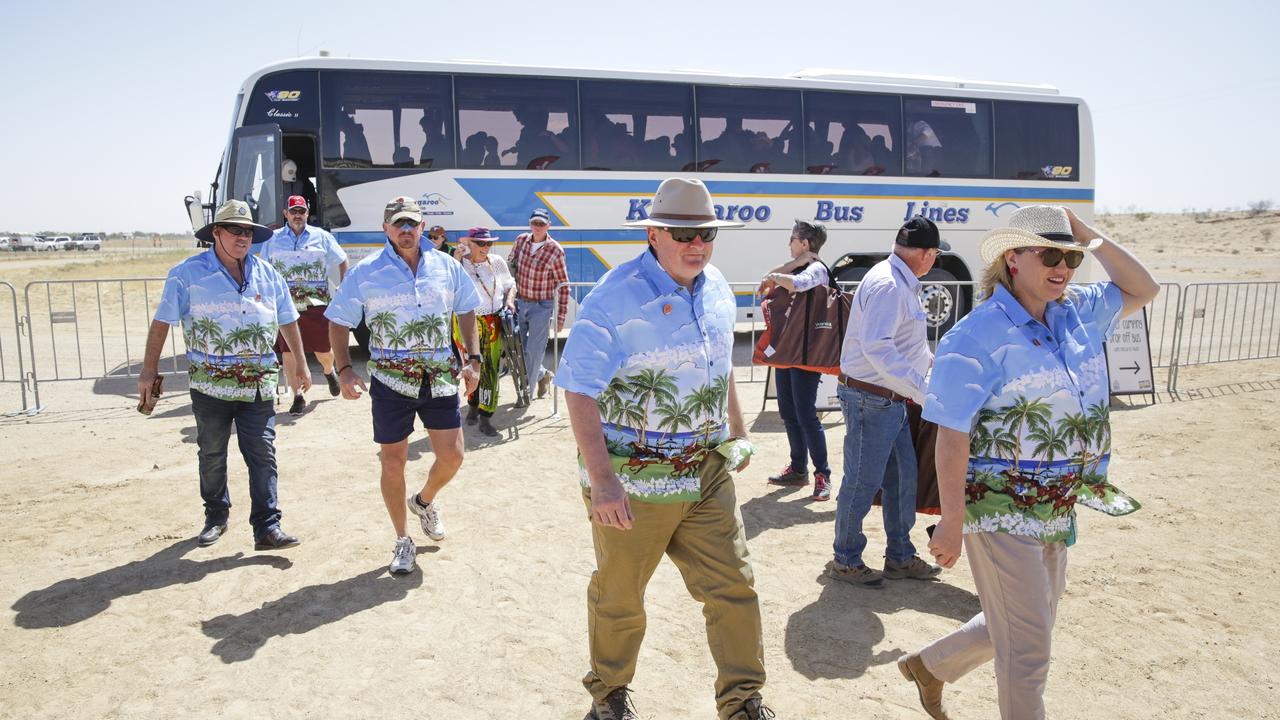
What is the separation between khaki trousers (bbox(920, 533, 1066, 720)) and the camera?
2793mm

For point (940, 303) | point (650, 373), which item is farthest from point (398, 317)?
point (940, 303)

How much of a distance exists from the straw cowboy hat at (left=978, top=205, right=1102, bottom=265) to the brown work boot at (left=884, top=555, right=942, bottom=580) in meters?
2.53

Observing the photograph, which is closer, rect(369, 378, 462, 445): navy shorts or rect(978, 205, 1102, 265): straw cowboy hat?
rect(978, 205, 1102, 265): straw cowboy hat

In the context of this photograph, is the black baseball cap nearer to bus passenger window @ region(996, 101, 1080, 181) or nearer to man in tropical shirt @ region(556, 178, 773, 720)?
man in tropical shirt @ region(556, 178, 773, 720)

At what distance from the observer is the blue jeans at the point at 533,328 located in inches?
367

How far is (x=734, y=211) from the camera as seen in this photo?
1330cm

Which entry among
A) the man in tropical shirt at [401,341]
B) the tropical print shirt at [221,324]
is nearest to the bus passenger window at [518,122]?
the tropical print shirt at [221,324]

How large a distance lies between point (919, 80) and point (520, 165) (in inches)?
262

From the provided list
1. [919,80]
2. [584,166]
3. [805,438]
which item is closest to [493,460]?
[805,438]

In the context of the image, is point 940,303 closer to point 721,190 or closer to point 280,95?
point 721,190

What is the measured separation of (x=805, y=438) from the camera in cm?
652

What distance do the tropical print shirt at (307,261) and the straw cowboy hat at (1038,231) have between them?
25.4ft

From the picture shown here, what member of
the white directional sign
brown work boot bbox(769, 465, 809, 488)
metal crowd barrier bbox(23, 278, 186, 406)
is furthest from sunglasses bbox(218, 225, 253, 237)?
the white directional sign

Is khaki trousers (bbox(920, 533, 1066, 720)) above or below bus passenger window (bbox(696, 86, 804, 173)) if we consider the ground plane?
below
